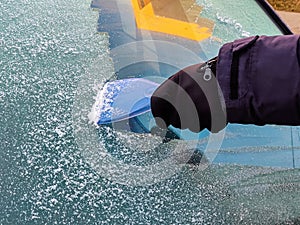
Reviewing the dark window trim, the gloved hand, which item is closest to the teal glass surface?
the gloved hand

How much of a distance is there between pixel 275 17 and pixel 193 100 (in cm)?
82

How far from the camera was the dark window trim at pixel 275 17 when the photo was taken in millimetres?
1735

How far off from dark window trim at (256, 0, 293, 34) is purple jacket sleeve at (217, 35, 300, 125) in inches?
28.0

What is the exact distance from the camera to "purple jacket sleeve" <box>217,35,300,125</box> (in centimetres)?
102

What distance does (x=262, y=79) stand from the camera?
1029mm

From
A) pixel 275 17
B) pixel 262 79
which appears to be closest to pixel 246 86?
pixel 262 79

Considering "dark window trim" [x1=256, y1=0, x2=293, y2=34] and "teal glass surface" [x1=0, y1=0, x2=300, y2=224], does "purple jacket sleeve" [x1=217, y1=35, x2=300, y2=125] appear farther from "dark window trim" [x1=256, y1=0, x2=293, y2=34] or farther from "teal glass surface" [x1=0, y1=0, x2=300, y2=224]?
"dark window trim" [x1=256, y1=0, x2=293, y2=34]

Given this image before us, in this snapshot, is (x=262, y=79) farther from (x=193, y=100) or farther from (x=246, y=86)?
(x=193, y=100)

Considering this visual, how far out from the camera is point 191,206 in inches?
43.5

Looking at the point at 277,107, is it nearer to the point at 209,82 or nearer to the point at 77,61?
the point at 209,82

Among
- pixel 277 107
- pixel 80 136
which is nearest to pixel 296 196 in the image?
pixel 277 107

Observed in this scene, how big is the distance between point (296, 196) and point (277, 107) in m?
0.27

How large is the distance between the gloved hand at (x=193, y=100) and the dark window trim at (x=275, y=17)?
0.72 metres

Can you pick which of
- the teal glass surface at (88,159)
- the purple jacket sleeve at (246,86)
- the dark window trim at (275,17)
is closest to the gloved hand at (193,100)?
the purple jacket sleeve at (246,86)
